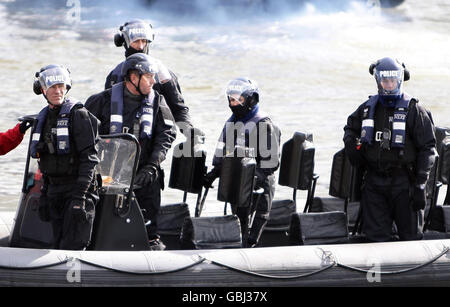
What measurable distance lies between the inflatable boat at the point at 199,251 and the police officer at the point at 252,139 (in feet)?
0.67

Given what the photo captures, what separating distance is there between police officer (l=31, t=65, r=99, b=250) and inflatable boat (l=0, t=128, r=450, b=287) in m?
0.23

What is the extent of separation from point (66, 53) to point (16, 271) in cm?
2155

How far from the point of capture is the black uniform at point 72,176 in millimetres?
7617

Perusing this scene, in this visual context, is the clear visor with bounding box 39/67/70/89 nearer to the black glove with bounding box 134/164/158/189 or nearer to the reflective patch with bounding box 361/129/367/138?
the black glove with bounding box 134/164/158/189

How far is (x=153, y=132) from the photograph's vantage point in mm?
8391

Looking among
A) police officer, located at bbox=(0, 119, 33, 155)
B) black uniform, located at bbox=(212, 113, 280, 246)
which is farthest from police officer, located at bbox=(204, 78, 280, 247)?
police officer, located at bbox=(0, 119, 33, 155)

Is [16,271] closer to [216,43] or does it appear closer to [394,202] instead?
[394,202]

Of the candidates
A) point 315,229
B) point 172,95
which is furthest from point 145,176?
point 315,229

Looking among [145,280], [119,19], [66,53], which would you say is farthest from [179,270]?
[119,19]

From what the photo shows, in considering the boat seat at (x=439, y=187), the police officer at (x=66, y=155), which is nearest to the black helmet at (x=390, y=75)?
the boat seat at (x=439, y=187)

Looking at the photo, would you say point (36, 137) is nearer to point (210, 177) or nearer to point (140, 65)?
point (140, 65)

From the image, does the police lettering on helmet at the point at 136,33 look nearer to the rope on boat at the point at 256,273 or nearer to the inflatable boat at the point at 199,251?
the inflatable boat at the point at 199,251

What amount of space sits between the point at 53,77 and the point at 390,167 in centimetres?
249
